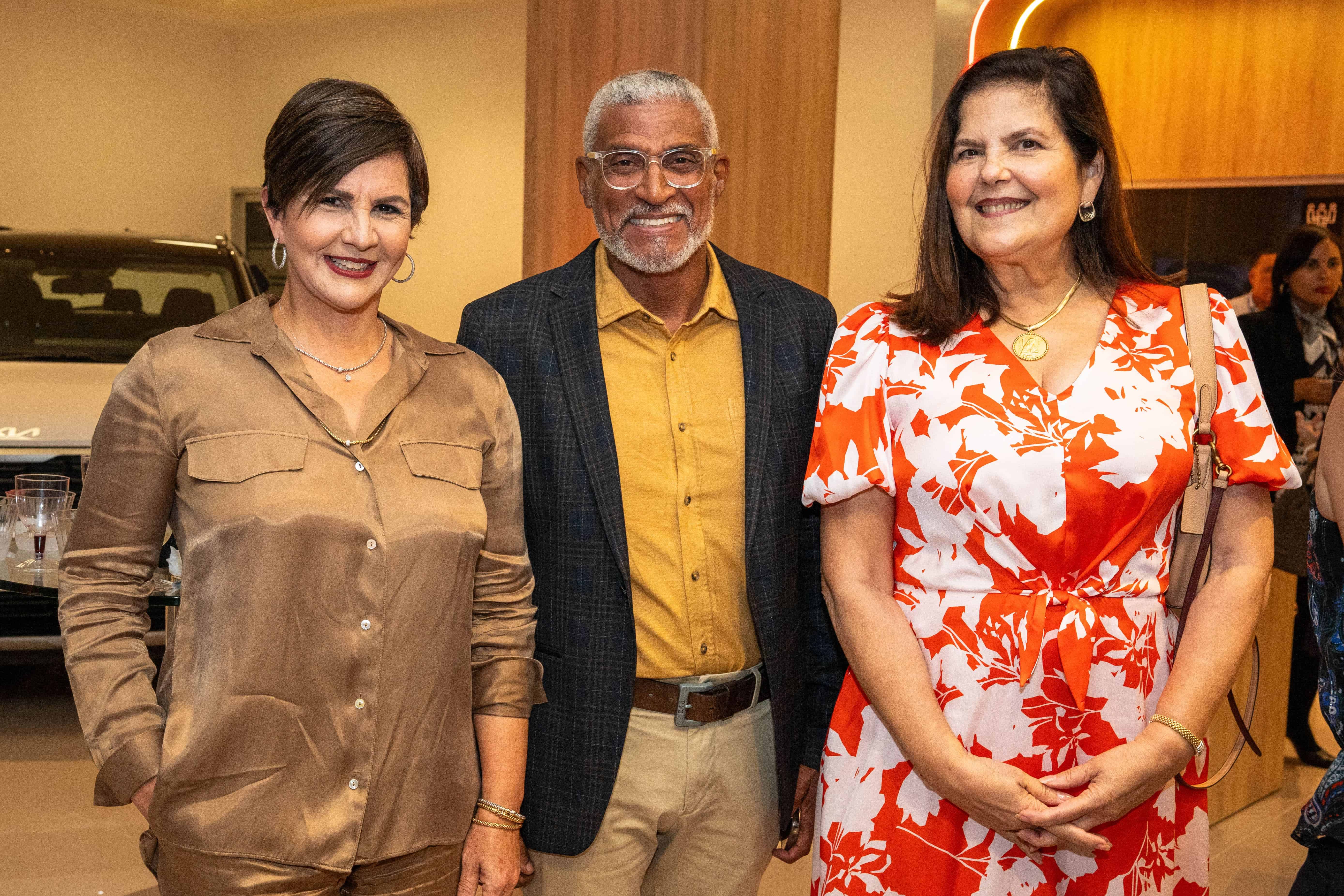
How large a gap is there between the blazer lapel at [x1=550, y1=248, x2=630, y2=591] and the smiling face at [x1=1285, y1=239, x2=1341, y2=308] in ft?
12.7

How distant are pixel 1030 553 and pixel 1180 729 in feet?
1.03

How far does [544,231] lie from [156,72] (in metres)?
8.35

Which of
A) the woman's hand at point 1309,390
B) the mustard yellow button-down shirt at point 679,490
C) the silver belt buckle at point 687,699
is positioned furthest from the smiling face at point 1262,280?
the silver belt buckle at point 687,699

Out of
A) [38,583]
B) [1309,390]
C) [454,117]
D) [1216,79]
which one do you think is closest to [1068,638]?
[38,583]

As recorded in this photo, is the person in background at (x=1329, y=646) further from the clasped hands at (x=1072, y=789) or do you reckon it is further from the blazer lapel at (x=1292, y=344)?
the blazer lapel at (x=1292, y=344)

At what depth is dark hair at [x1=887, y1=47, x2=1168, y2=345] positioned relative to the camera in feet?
5.81

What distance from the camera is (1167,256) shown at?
6668mm

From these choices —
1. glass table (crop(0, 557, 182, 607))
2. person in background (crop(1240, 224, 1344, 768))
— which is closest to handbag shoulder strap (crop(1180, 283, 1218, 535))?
glass table (crop(0, 557, 182, 607))

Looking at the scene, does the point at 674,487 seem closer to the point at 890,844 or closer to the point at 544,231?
the point at 890,844

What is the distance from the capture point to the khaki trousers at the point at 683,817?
77.9 inches

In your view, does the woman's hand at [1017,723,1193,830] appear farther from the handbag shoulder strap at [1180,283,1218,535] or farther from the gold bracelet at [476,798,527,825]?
the gold bracelet at [476,798,527,825]

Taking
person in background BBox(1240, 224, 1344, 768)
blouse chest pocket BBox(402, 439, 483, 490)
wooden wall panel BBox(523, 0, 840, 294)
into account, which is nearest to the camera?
blouse chest pocket BBox(402, 439, 483, 490)

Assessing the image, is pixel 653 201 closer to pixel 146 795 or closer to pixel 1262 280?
pixel 146 795

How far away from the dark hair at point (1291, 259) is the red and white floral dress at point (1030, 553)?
3.55 m
